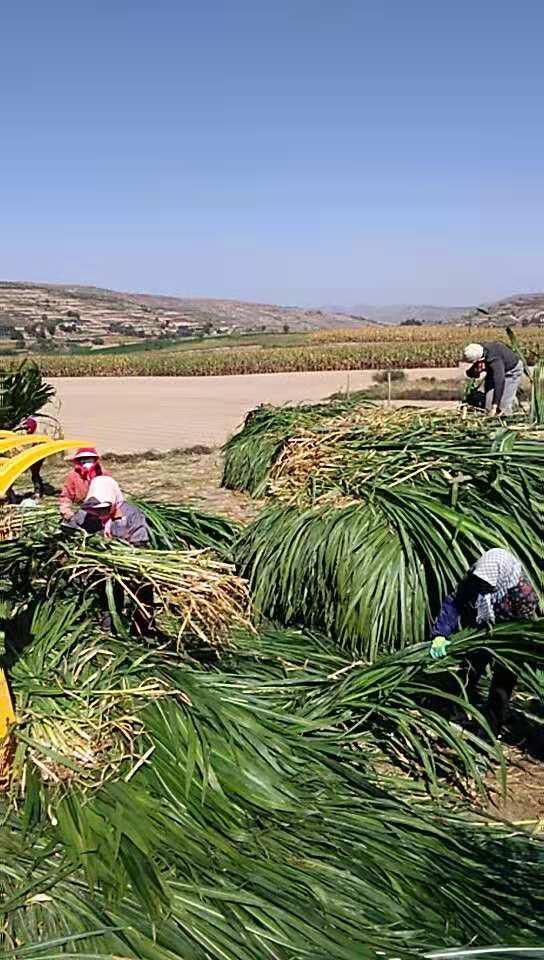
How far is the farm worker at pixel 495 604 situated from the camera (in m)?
4.61

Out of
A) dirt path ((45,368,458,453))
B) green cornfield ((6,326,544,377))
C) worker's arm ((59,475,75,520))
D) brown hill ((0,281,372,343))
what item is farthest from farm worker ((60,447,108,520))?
brown hill ((0,281,372,343))

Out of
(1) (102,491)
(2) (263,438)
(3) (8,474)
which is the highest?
(3) (8,474)

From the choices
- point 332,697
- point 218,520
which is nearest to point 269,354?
point 218,520

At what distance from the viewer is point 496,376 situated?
28.7 ft

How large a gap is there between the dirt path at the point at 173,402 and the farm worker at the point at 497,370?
8.30m

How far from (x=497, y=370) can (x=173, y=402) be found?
18.1 meters

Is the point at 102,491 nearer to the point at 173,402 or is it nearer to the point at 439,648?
the point at 439,648

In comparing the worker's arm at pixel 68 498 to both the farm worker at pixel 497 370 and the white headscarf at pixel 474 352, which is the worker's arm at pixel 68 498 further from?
the white headscarf at pixel 474 352

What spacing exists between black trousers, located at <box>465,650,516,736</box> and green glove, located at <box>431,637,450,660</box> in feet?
0.67

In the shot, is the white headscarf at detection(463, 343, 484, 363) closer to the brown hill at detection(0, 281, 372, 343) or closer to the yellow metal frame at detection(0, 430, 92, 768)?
the yellow metal frame at detection(0, 430, 92, 768)

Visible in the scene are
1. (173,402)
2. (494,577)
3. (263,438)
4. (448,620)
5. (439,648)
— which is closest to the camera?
(439,648)

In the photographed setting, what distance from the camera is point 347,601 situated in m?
5.30

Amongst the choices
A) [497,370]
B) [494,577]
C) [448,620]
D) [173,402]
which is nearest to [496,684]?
[448,620]

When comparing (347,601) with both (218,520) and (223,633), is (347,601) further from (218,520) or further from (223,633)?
(218,520)
